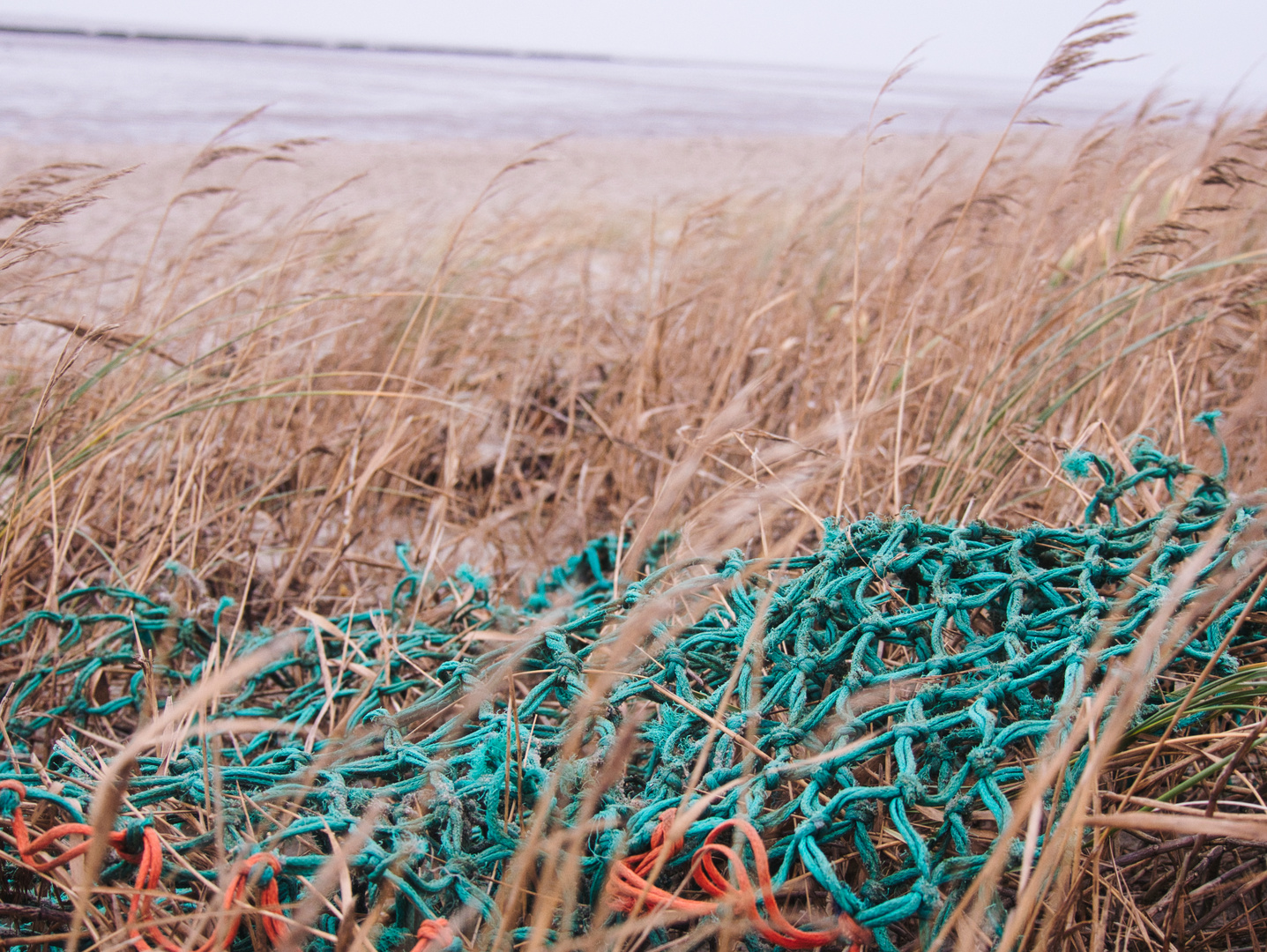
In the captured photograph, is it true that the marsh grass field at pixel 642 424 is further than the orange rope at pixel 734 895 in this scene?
Yes

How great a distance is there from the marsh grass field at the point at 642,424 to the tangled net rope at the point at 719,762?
5 centimetres

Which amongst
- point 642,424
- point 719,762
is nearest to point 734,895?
point 719,762

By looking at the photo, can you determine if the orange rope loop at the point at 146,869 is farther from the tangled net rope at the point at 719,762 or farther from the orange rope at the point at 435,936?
the orange rope at the point at 435,936

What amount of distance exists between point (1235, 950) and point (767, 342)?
7.43 ft

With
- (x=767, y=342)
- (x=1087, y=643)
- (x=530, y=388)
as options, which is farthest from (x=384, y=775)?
(x=767, y=342)

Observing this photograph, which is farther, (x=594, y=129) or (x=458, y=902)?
(x=594, y=129)

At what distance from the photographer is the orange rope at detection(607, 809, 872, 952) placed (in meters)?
0.74

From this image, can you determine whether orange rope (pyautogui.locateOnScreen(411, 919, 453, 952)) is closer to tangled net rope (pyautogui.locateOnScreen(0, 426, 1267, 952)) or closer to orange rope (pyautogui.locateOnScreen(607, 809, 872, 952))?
tangled net rope (pyautogui.locateOnScreen(0, 426, 1267, 952))

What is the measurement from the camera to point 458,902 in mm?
876

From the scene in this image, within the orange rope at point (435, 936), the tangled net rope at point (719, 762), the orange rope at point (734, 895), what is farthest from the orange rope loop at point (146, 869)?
the orange rope at point (734, 895)

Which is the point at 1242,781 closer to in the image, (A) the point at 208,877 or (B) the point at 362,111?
(A) the point at 208,877

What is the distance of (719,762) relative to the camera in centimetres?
92

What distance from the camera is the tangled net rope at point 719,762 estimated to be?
31.8 inches

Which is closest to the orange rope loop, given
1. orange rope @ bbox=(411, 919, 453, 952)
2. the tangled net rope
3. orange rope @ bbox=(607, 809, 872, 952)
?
the tangled net rope
